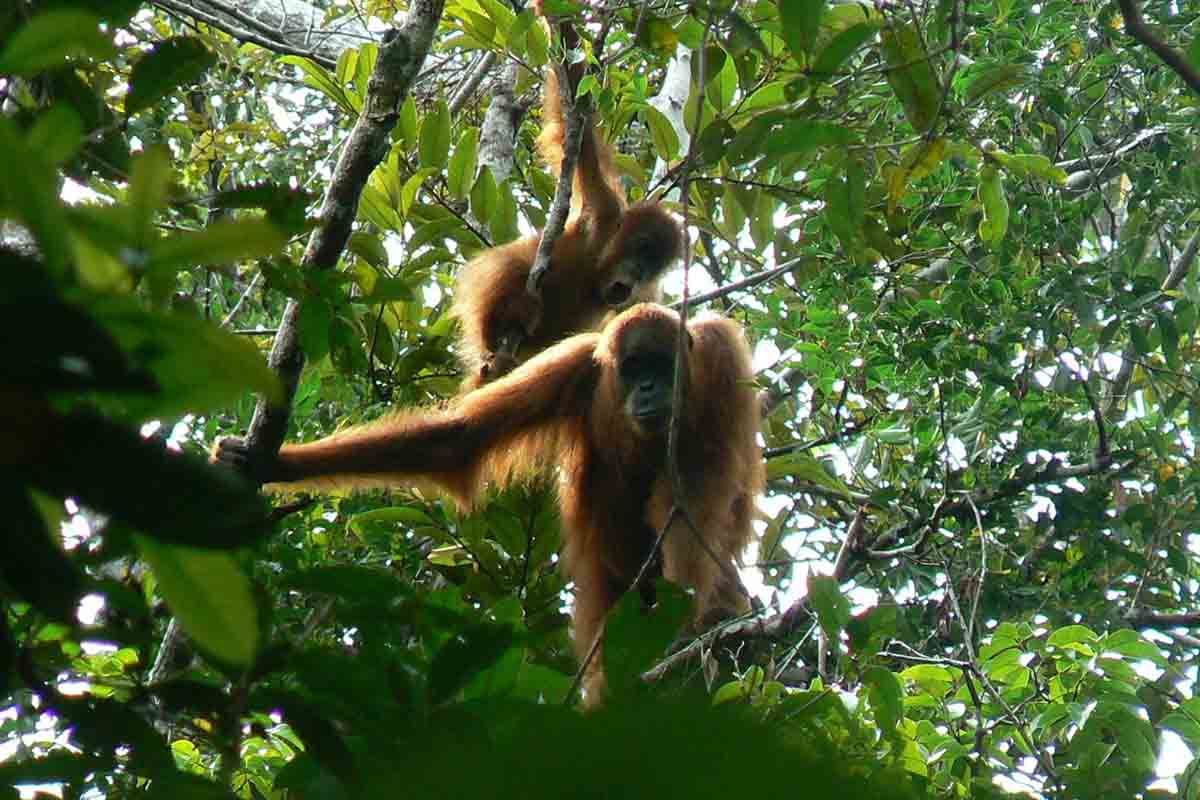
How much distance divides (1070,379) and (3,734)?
3960 millimetres

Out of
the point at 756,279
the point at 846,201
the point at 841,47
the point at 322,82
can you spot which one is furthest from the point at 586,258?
the point at 841,47

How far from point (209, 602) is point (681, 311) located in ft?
6.95

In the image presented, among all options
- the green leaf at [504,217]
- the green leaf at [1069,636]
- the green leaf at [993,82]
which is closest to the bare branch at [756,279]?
the green leaf at [504,217]

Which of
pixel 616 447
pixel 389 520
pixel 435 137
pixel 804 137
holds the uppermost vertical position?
pixel 435 137

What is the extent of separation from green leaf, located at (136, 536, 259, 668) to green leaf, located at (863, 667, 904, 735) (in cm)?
259

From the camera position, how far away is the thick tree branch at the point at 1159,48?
2.25 meters

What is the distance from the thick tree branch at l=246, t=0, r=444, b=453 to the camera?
333 centimetres

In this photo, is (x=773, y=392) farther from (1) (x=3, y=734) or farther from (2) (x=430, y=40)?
(1) (x=3, y=734)

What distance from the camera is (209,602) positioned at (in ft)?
3.09

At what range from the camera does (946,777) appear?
3352 millimetres

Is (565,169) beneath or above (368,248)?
above

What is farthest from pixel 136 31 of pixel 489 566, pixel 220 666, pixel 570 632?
pixel 220 666

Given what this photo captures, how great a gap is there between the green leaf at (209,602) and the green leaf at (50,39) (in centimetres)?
39

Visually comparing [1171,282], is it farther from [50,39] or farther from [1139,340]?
[50,39]
